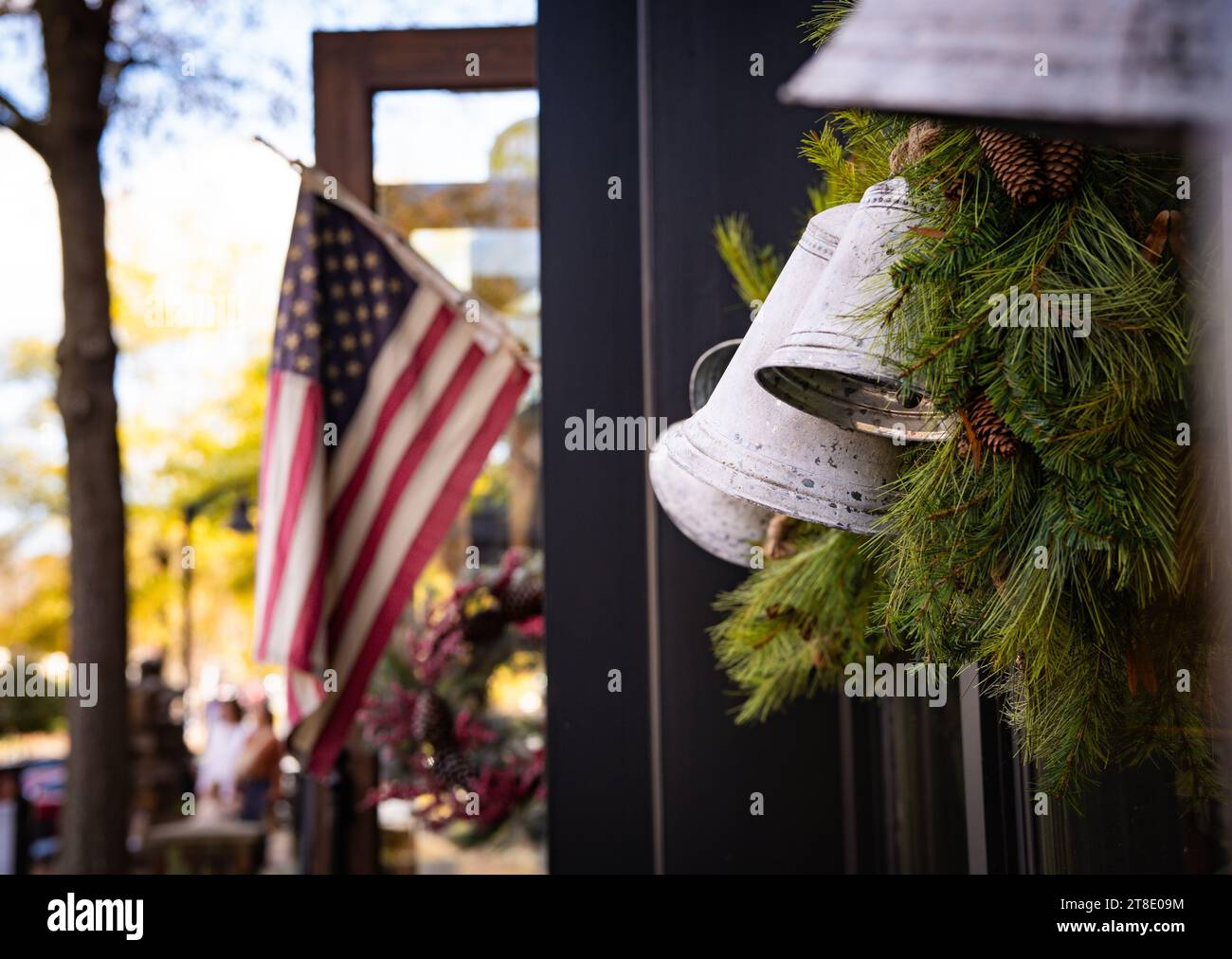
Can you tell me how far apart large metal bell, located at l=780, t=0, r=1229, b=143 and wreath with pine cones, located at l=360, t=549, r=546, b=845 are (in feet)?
13.0

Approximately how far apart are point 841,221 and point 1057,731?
787mm

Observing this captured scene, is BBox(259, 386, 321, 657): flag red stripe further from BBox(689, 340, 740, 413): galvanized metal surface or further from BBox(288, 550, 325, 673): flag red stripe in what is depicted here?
BBox(689, 340, 740, 413): galvanized metal surface

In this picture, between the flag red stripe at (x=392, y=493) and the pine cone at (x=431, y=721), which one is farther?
the pine cone at (x=431, y=721)

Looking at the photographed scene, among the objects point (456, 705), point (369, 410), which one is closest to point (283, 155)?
point (369, 410)

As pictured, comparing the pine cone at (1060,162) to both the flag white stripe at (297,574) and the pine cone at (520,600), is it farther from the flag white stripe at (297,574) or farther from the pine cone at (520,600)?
the pine cone at (520,600)

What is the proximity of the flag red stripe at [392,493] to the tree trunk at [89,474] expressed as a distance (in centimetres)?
236

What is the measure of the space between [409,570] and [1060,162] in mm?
3052

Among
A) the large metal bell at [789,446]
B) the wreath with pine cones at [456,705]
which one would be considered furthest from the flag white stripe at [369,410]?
the large metal bell at [789,446]

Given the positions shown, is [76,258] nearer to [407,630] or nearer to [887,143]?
[407,630]

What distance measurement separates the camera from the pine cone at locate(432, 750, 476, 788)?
4773 millimetres

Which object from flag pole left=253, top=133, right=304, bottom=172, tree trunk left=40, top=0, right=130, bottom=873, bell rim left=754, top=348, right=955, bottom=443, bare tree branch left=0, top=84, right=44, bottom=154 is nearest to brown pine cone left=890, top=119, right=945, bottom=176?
bell rim left=754, top=348, right=955, bottom=443

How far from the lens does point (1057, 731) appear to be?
155 centimetres

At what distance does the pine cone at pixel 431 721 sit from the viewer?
15.7 ft
